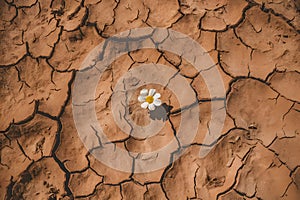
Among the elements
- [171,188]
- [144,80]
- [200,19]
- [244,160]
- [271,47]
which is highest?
[200,19]

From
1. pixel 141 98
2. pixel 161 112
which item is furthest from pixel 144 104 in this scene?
pixel 161 112

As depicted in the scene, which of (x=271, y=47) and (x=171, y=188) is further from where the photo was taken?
(x=271, y=47)

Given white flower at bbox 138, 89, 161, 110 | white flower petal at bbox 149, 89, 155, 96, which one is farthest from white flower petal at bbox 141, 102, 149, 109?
white flower petal at bbox 149, 89, 155, 96

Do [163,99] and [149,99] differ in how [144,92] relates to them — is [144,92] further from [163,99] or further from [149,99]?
[163,99]

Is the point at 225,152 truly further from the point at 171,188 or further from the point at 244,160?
the point at 171,188

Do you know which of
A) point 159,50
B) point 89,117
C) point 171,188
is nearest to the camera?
point 171,188

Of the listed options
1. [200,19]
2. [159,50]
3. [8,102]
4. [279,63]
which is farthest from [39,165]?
[279,63]
